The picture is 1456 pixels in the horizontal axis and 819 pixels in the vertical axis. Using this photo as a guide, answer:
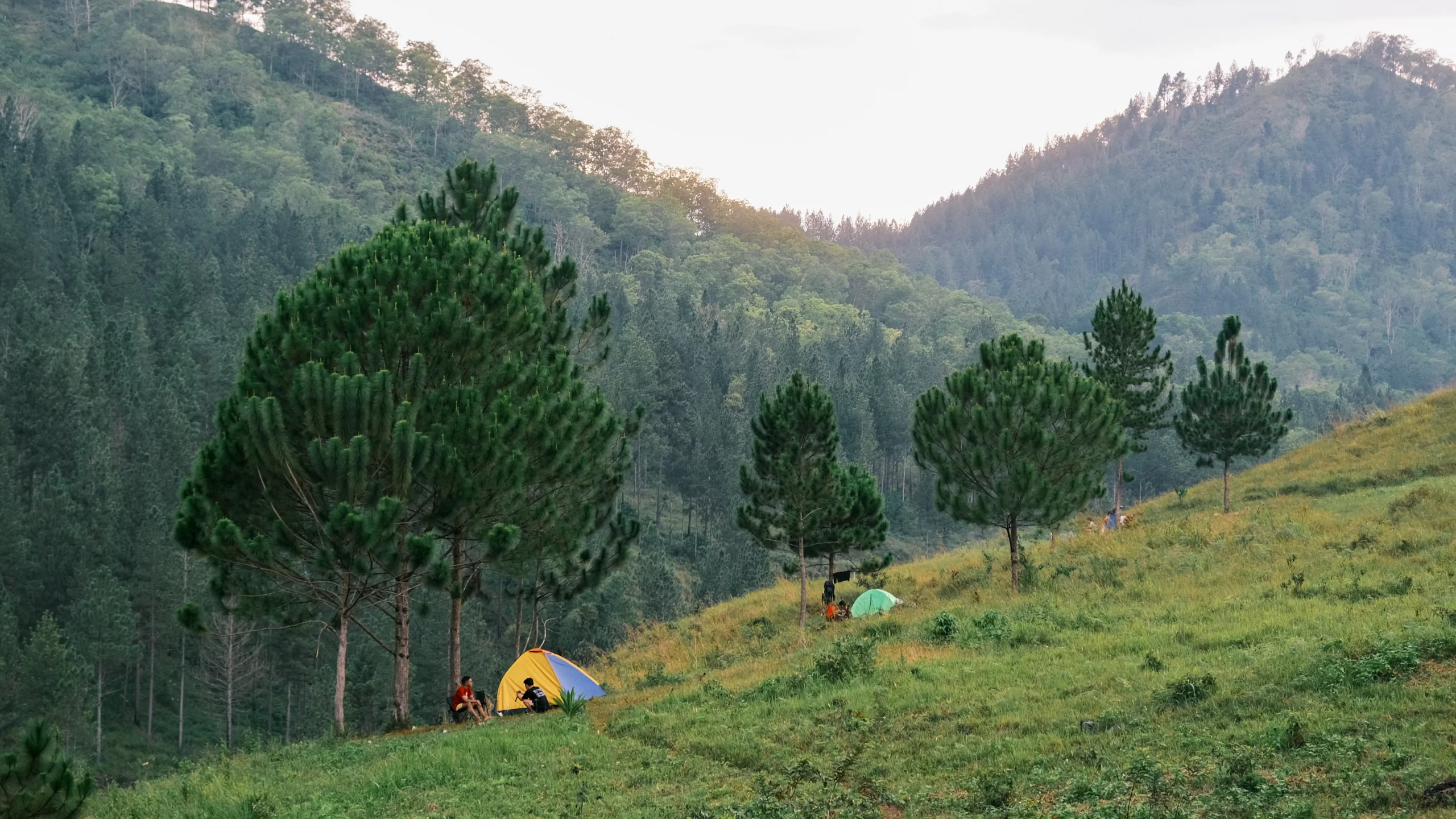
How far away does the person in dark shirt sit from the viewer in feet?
75.7

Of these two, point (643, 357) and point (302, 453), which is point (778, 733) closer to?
point (302, 453)

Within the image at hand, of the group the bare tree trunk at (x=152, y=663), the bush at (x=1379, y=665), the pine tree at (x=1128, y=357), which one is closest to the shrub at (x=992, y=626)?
the bush at (x=1379, y=665)

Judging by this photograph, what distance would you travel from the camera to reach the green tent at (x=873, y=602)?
31.2 meters

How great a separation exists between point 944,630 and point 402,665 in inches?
429

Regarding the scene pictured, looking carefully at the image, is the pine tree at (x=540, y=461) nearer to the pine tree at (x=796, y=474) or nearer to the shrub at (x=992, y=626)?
the pine tree at (x=796, y=474)

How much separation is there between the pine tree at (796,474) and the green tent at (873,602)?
A: 1470 millimetres

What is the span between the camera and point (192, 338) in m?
75.8

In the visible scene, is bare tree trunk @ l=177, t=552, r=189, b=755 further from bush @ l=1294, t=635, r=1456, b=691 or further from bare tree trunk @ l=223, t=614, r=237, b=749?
bush @ l=1294, t=635, r=1456, b=691

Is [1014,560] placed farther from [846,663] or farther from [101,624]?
[101,624]

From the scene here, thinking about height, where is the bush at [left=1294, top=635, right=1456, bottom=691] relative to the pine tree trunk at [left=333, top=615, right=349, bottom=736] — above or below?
above

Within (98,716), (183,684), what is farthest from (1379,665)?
(183,684)

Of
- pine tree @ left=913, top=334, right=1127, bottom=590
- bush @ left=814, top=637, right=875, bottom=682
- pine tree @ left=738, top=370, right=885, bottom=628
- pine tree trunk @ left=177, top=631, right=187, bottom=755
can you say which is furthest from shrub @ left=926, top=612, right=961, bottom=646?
pine tree trunk @ left=177, top=631, right=187, bottom=755

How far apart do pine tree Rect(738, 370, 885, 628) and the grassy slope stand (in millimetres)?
3503

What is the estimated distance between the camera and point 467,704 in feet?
76.1
